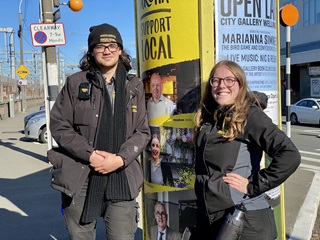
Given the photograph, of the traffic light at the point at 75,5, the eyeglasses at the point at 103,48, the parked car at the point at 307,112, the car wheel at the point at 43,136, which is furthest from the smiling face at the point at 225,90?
the parked car at the point at 307,112

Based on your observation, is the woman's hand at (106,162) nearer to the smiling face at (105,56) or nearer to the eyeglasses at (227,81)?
the smiling face at (105,56)

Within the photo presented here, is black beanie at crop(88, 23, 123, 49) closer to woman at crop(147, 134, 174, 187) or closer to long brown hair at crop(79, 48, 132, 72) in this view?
long brown hair at crop(79, 48, 132, 72)

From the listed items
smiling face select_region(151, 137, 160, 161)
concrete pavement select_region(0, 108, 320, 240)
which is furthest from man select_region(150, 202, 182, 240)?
concrete pavement select_region(0, 108, 320, 240)

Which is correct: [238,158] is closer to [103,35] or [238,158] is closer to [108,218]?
[108,218]

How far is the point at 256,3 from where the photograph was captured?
2.97m

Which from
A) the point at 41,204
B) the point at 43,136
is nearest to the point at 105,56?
the point at 41,204

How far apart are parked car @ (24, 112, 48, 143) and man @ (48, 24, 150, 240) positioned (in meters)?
11.4

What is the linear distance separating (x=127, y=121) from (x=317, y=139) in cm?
1364

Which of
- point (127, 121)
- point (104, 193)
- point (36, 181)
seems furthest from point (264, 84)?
point (36, 181)

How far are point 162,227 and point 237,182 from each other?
3.88 ft

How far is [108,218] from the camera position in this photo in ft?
9.11

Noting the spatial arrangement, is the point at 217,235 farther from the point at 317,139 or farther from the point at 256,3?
the point at 317,139

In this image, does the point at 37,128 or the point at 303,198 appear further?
the point at 37,128

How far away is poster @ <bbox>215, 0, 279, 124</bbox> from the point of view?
2.90 m
